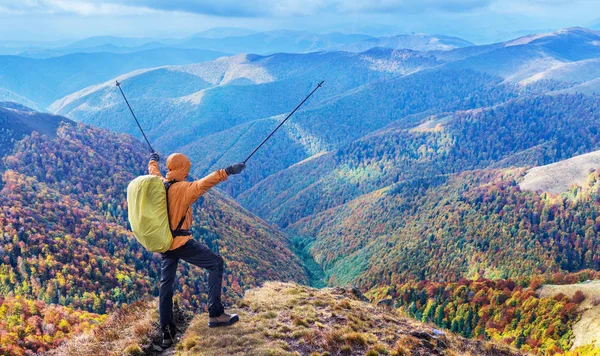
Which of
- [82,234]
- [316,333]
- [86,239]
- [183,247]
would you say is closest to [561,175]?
[86,239]

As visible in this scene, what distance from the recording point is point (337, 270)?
7303 inches

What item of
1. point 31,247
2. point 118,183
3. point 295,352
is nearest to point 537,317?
point 295,352

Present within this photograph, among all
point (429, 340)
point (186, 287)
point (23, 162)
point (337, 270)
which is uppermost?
point (429, 340)

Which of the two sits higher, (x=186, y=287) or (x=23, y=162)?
(x=23, y=162)

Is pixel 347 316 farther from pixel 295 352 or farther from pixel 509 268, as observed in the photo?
pixel 509 268

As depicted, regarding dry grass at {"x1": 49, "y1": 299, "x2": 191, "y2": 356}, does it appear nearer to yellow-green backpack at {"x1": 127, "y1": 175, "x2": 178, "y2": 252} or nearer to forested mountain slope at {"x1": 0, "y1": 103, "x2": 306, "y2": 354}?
yellow-green backpack at {"x1": 127, "y1": 175, "x2": 178, "y2": 252}

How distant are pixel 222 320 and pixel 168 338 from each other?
2.43 m

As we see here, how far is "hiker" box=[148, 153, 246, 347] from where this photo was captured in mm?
15977

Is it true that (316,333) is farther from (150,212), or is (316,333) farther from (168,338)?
(150,212)

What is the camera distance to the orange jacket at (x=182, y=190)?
51.6ft

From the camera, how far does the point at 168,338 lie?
57.6 feet

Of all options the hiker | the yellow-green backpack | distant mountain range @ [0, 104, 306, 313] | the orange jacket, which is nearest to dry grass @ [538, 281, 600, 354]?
the hiker

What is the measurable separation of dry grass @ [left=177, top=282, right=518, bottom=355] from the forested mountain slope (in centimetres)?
4659

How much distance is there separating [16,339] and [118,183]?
15851cm
